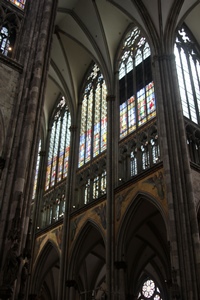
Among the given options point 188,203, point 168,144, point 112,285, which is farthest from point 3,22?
point 112,285

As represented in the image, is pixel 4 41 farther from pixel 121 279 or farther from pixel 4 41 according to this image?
pixel 121 279

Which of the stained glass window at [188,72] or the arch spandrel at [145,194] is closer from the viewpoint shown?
the arch spandrel at [145,194]

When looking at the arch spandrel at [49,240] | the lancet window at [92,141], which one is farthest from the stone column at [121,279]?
the arch spandrel at [49,240]

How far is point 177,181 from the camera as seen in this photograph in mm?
13031

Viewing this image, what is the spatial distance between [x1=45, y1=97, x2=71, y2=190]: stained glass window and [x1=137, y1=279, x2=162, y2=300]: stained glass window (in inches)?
302

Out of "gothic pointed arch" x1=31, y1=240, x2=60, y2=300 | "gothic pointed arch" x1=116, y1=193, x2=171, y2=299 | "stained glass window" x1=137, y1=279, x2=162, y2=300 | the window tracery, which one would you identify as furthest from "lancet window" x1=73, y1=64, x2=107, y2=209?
"stained glass window" x1=137, y1=279, x2=162, y2=300

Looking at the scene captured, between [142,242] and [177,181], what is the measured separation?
667 cm

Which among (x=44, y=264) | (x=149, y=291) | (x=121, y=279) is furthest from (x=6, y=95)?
(x=149, y=291)

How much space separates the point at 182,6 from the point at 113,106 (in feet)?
19.1

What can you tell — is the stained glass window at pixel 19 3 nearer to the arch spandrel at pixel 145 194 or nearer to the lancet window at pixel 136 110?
the lancet window at pixel 136 110

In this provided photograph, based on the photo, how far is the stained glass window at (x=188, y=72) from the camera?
55.8ft

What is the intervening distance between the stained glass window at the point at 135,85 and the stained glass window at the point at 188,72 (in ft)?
4.70

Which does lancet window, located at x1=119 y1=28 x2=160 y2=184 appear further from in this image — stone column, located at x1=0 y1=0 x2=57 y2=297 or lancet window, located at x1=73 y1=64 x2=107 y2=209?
stone column, located at x1=0 y1=0 x2=57 y2=297

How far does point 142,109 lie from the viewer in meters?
17.3
